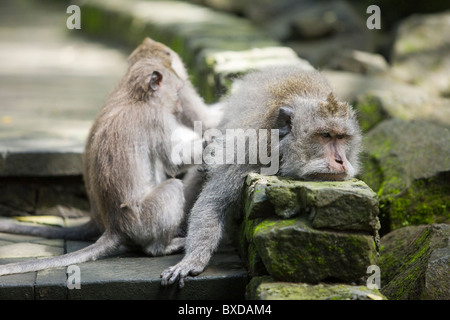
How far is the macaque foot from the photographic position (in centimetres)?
456

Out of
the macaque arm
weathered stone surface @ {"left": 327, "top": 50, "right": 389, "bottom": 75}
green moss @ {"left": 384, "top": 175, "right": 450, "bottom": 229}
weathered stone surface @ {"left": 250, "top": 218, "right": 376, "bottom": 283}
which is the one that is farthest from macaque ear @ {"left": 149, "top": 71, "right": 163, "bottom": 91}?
weathered stone surface @ {"left": 327, "top": 50, "right": 389, "bottom": 75}

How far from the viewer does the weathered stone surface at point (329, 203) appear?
13.4ft

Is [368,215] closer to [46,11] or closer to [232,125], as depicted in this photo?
[232,125]

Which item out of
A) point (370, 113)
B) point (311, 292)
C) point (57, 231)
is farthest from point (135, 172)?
point (370, 113)

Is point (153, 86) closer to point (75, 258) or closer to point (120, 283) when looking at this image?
point (75, 258)

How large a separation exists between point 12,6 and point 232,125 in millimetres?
14081

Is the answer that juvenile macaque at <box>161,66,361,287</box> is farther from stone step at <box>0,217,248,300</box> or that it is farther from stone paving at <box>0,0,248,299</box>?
stone paving at <box>0,0,248,299</box>

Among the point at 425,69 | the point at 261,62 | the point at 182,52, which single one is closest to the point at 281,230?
the point at 261,62

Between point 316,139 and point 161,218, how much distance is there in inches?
54.5

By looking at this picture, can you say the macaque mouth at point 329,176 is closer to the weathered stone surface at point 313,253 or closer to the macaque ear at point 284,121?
the macaque ear at point 284,121

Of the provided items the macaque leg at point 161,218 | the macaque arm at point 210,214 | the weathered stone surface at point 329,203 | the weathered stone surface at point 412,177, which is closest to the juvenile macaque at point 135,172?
the macaque leg at point 161,218

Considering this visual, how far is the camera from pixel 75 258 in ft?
16.2
